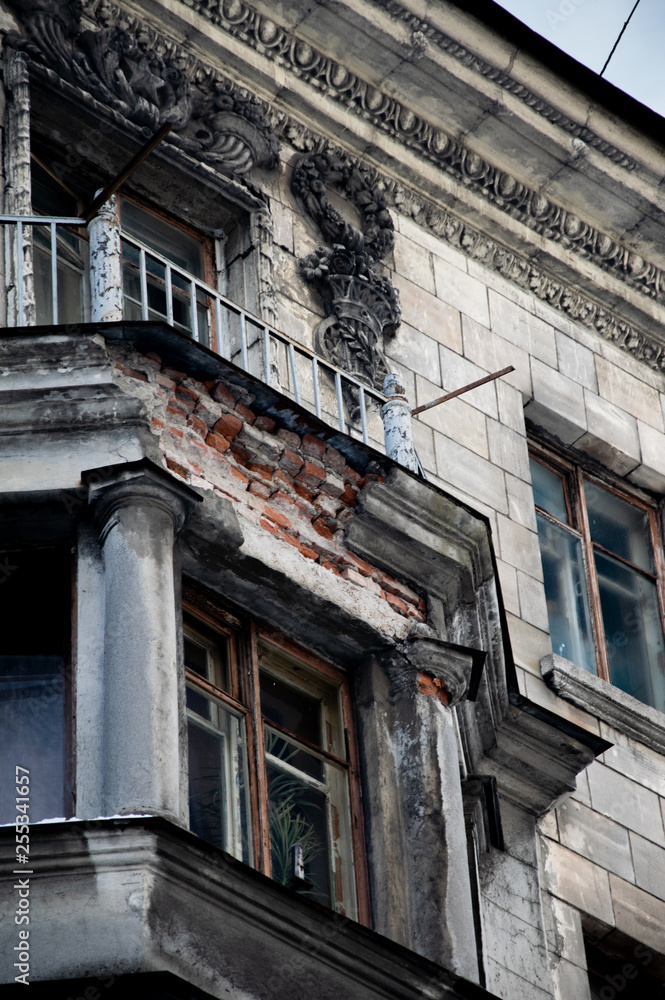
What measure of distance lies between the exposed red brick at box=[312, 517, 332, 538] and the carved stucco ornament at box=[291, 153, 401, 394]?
76.6 inches

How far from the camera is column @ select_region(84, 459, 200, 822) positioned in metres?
8.21

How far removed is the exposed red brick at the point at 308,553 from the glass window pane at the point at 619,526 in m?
3.71

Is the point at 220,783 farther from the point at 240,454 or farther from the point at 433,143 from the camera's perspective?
the point at 433,143

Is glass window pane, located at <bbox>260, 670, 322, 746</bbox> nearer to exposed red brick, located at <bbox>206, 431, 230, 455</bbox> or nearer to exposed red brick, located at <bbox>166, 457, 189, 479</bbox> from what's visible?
exposed red brick, located at <bbox>166, 457, 189, 479</bbox>

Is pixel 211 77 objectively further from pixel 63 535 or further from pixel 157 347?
pixel 63 535

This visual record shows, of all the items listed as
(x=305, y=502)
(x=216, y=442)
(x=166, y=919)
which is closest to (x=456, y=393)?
(x=305, y=502)

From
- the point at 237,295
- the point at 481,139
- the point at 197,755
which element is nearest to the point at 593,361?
the point at 481,139

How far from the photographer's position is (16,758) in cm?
866

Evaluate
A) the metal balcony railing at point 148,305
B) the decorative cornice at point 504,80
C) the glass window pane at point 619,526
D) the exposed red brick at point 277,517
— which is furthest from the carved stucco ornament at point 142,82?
the exposed red brick at point 277,517

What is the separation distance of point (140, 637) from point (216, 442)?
1.59m

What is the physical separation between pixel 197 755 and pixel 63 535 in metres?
1.12

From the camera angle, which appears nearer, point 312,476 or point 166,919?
point 166,919

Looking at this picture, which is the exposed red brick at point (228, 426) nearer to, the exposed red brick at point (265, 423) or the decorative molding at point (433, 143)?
the exposed red brick at point (265, 423)

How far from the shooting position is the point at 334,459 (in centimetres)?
1033
